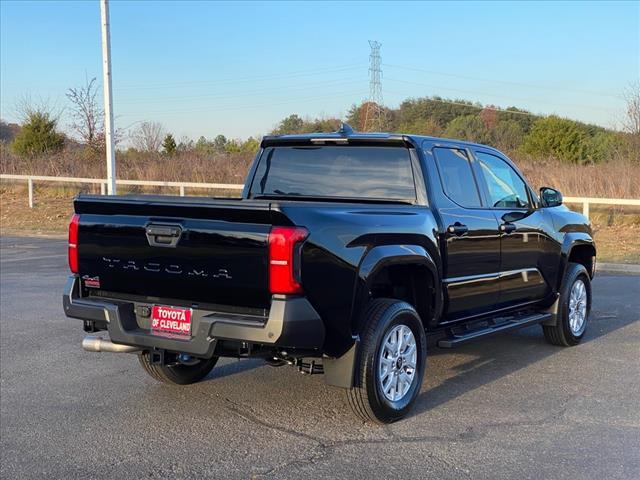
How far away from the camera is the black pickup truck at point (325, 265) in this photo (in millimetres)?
4387

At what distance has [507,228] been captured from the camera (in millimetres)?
6379

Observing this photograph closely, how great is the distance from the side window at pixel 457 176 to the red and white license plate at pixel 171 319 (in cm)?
236

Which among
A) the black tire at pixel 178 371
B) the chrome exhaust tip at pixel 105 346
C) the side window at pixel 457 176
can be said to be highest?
the side window at pixel 457 176

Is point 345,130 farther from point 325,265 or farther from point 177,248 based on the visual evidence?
point 177,248

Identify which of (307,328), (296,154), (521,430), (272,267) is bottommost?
(521,430)

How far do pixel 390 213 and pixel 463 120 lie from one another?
149 ft

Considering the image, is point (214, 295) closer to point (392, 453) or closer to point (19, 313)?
point (392, 453)

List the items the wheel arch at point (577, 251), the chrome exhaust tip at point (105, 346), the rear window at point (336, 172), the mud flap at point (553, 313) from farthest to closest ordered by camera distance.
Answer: the wheel arch at point (577, 251) → the mud flap at point (553, 313) → the rear window at point (336, 172) → the chrome exhaust tip at point (105, 346)

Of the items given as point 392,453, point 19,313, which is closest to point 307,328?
point 392,453

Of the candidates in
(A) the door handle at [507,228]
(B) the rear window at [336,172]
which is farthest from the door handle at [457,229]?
(A) the door handle at [507,228]

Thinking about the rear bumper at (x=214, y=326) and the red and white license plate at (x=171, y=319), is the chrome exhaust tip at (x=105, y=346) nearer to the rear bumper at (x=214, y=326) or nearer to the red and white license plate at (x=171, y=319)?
the rear bumper at (x=214, y=326)

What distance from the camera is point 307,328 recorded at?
4363 mm

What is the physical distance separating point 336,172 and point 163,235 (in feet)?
6.21

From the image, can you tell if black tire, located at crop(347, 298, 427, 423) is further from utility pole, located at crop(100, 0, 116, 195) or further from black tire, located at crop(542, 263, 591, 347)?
utility pole, located at crop(100, 0, 116, 195)
